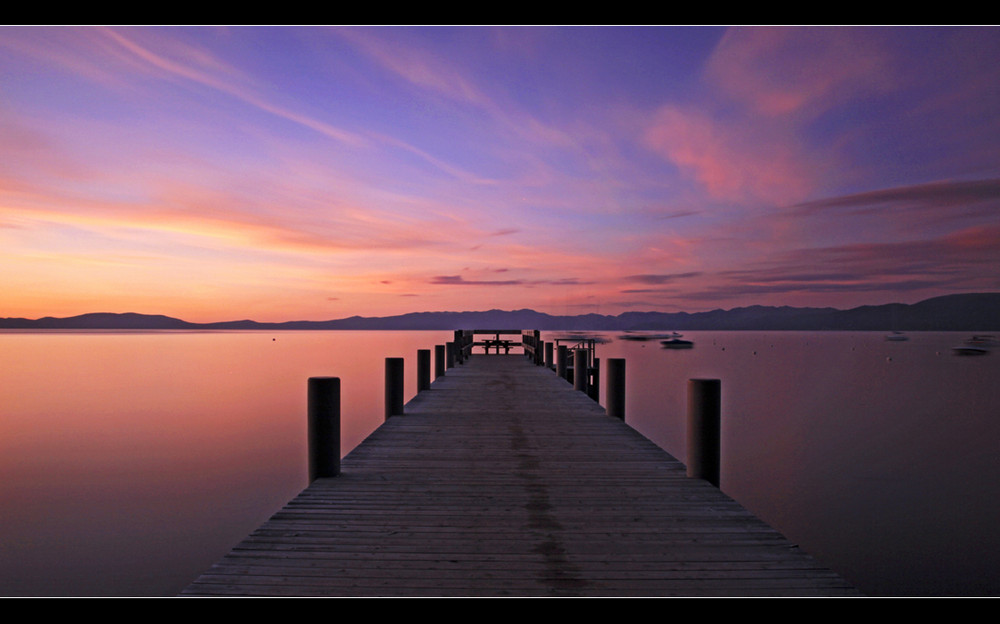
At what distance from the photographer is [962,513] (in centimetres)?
1302

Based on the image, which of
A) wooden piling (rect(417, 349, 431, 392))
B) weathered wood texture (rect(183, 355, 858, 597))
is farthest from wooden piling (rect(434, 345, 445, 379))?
weathered wood texture (rect(183, 355, 858, 597))

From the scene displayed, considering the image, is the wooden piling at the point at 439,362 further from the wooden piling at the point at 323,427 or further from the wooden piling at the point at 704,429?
the wooden piling at the point at 704,429

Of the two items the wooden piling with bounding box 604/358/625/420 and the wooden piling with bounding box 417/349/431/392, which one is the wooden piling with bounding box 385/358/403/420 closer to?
the wooden piling with bounding box 417/349/431/392

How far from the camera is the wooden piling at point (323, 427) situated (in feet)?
19.7

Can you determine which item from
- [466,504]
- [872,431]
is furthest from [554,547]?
[872,431]

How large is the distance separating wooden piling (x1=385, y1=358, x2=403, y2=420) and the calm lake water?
452 cm

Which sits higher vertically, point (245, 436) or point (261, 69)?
point (261, 69)

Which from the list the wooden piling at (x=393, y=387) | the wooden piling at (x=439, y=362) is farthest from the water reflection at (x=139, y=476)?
the wooden piling at (x=439, y=362)

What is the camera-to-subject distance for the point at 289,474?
1680 centimetres

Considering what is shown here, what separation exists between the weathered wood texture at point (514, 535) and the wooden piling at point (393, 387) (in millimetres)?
2615

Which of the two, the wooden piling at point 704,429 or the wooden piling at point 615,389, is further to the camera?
the wooden piling at point 615,389

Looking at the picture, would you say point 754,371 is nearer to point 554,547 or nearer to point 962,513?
point 962,513

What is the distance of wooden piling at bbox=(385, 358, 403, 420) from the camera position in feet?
32.7

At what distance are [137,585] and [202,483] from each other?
6.36 metres
